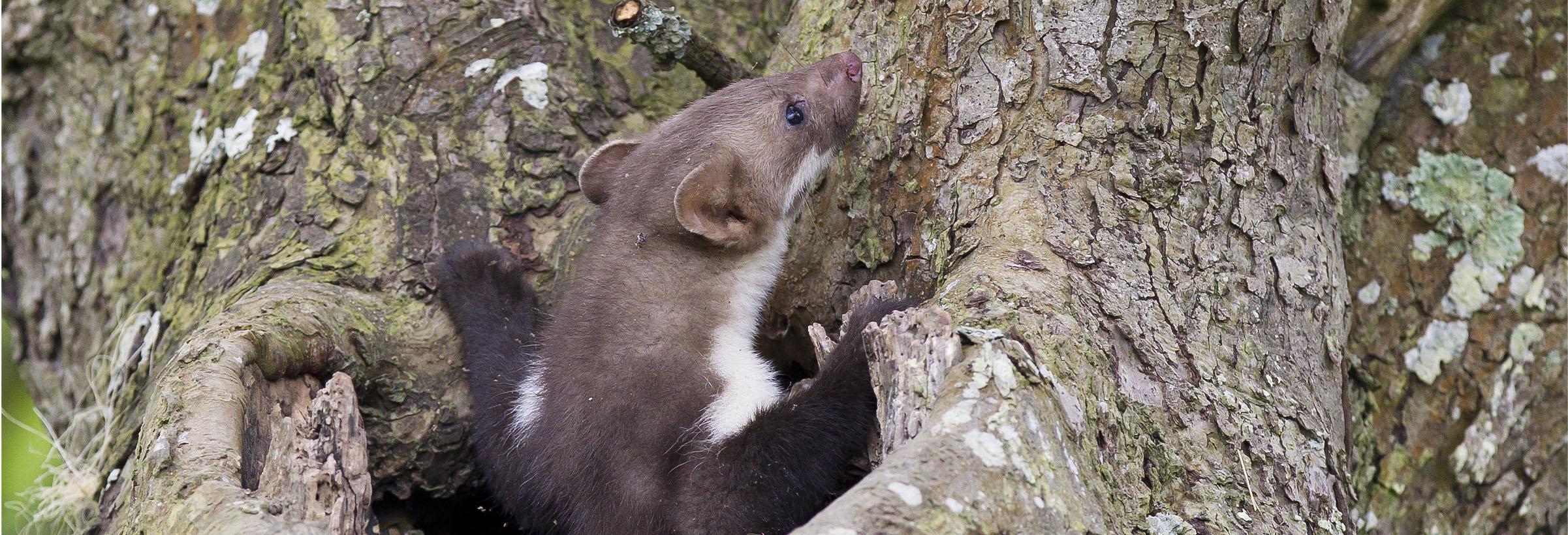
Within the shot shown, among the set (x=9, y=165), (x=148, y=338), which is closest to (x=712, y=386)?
(x=148, y=338)

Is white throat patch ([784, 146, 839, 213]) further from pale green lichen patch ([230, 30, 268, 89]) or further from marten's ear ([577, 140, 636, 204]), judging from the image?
pale green lichen patch ([230, 30, 268, 89])

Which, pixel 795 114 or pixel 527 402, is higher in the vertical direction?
pixel 795 114

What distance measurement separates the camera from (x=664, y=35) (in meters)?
4.85

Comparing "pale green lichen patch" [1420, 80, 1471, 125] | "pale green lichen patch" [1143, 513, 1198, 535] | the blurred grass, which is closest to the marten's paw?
the blurred grass

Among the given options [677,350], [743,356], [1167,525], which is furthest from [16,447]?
[1167,525]

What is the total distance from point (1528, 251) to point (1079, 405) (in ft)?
9.23

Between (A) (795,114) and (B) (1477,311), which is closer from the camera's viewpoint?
(B) (1477,311)

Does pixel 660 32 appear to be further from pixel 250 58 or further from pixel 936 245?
pixel 250 58

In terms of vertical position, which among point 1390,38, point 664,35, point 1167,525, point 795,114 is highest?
point 1390,38

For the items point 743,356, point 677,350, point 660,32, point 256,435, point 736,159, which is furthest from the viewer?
point 736,159

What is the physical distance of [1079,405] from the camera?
3338mm

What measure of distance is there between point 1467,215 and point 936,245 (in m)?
2.44

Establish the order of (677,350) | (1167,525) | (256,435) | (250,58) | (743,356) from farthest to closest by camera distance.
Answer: (250,58) → (743,356) → (677,350) → (256,435) → (1167,525)

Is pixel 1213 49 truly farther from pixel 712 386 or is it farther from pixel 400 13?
pixel 400 13
